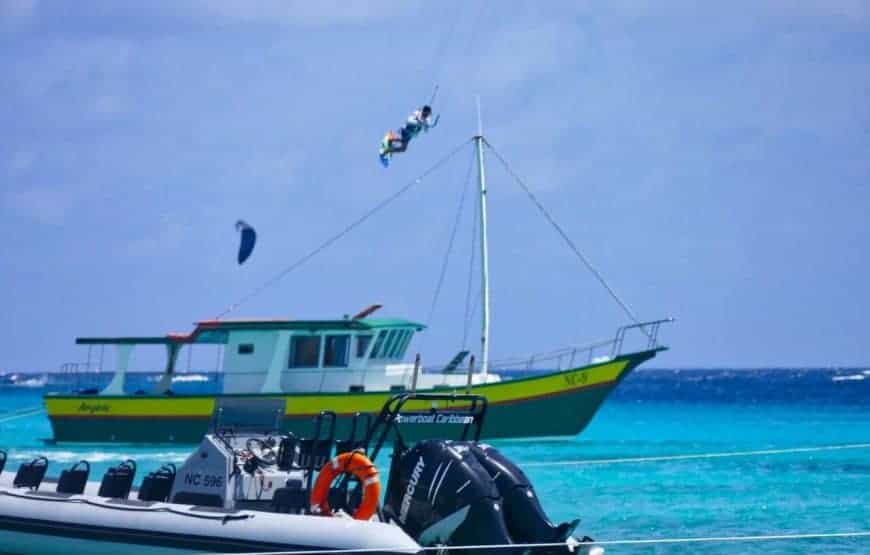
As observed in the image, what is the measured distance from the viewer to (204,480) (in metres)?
13.6

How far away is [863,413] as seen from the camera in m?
70.6

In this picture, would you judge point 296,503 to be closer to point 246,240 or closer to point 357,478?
point 357,478

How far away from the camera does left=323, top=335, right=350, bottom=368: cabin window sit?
3164cm

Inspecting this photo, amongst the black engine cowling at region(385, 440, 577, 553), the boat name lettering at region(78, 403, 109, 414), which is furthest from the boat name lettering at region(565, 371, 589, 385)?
the black engine cowling at region(385, 440, 577, 553)

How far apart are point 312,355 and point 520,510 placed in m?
20.2

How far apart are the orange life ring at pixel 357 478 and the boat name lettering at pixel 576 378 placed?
65.9ft

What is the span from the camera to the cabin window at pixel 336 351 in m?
31.6

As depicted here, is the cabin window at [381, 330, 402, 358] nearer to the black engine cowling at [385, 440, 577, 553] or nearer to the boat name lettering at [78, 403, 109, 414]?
the boat name lettering at [78, 403, 109, 414]

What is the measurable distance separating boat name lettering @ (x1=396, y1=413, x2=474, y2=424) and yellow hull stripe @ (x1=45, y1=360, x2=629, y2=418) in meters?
17.5

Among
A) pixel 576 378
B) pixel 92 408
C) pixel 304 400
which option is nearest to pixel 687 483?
pixel 576 378

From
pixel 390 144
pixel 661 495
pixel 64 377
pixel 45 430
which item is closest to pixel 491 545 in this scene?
pixel 661 495

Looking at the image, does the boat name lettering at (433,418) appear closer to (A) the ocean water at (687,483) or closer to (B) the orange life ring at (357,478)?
(B) the orange life ring at (357,478)

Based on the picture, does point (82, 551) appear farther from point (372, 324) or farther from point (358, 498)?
point (372, 324)

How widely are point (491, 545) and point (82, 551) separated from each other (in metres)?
3.91
